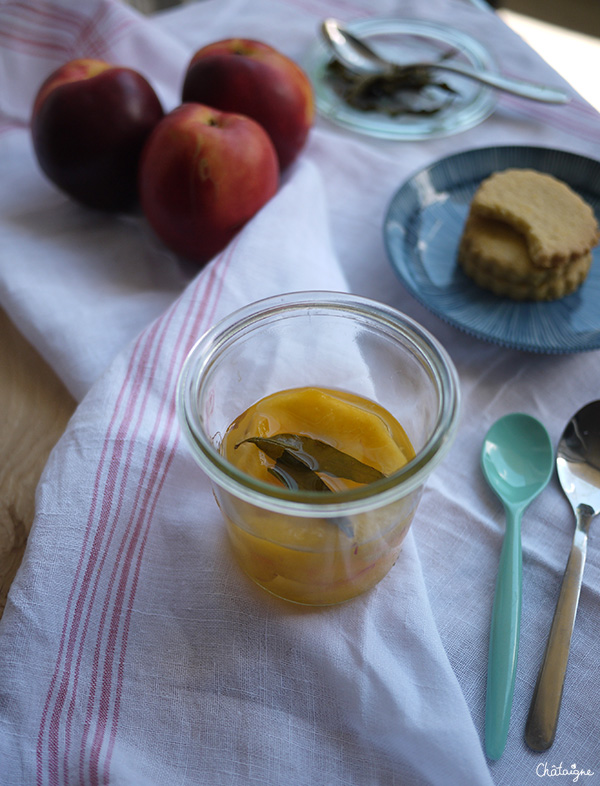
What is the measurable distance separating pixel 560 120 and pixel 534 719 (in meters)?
1.03

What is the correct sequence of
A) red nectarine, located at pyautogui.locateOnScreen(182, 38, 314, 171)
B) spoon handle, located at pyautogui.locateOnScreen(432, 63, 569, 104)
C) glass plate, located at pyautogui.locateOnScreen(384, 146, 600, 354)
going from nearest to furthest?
glass plate, located at pyautogui.locateOnScreen(384, 146, 600, 354)
red nectarine, located at pyautogui.locateOnScreen(182, 38, 314, 171)
spoon handle, located at pyautogui.locateOnScreen(432, 63, 569, 104)

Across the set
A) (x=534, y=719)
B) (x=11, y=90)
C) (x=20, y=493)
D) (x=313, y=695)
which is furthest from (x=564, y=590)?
(x=11, y=90)

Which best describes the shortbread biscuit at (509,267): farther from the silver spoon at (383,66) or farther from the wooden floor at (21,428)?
the wooden floor at (21,428)

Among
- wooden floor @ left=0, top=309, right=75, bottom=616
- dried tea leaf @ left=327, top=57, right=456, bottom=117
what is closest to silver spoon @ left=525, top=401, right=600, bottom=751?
wooden floor @ left=0, top=309, right=75, bottom=616

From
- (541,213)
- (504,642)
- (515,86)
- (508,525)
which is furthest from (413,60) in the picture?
(504,642)

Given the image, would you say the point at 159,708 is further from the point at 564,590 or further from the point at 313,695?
the point at 564,590

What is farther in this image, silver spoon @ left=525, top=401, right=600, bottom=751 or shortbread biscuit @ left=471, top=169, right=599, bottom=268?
shortbread biscuit @ left=471, top=169, right=599, bottom=268

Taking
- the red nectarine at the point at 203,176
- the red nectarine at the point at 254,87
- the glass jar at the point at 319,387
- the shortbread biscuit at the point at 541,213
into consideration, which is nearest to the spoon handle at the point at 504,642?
the glass jar at the point at 319,387

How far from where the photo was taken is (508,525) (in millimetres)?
658

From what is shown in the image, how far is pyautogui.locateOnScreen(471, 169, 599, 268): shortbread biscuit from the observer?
86 centimetres

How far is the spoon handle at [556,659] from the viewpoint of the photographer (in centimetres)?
53

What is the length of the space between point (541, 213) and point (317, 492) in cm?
61

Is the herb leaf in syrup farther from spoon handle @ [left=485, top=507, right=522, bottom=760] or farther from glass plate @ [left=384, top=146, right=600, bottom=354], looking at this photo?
glass plate @ [left=384, top=146, right=600, bottom=354]

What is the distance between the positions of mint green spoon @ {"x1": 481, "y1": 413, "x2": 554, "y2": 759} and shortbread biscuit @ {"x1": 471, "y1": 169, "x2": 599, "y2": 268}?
0.26 metres
